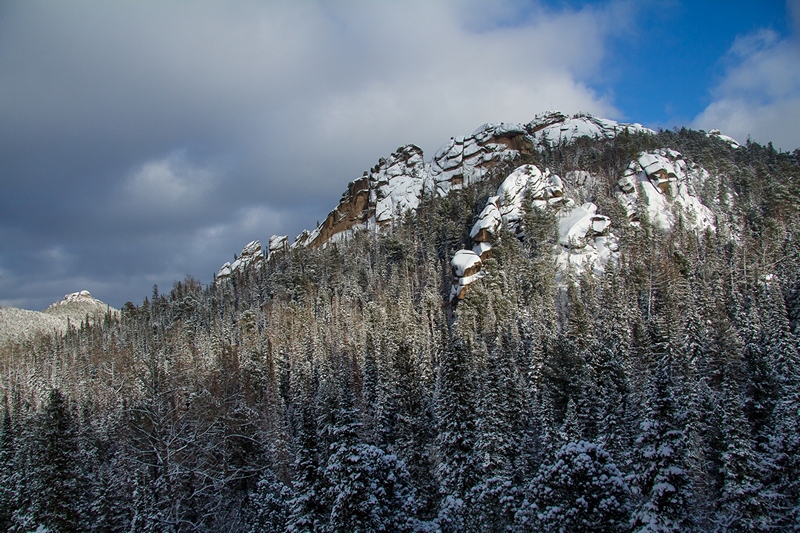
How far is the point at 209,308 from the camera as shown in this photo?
132 meters

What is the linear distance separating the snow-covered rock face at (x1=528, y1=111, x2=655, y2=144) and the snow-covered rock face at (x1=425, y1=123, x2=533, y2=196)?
10058mm

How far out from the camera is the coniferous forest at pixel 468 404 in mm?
19344

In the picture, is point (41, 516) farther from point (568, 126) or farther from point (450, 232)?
point (568, 126)

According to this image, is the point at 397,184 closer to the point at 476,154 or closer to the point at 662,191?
the point at 476,154

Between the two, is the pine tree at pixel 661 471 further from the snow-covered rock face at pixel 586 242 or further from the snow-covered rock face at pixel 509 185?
the snow-covered rock face at pixel 509 185

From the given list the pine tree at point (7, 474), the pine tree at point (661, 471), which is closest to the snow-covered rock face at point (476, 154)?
the pine tree at point (7, 474)

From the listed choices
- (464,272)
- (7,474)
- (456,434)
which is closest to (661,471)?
(456,434)

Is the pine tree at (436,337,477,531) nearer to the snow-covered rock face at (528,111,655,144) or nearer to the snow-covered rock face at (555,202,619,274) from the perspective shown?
the snow-covered rock face at (555,202,619,274)

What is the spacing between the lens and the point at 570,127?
182 metres

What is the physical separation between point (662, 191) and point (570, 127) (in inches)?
2992

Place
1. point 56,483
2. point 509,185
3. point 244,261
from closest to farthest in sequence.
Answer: point 56,483 → point 509,185 → point 244,261

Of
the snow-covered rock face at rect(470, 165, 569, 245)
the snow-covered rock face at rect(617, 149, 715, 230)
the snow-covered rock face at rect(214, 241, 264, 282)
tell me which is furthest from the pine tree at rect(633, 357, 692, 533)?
the snow-covered rock face at rect(214, 241, 264, 282)

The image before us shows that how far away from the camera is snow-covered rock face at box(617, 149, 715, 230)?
353 ft

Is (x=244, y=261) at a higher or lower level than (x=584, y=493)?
higher
